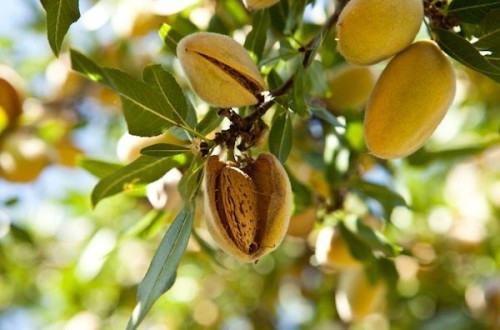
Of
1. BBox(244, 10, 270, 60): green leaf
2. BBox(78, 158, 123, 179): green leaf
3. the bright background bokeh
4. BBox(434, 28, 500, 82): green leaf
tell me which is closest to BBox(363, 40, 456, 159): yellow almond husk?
BBox(434, 28, 500, 82): green leaf

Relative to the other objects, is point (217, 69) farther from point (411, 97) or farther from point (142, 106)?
point (411, 97)

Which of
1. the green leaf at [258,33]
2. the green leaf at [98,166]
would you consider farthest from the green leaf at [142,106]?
the green leaf at [98,166]

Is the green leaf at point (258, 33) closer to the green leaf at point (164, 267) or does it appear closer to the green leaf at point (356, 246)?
the green leaf at point (164, 267)

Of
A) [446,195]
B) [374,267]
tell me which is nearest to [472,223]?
[446,195]

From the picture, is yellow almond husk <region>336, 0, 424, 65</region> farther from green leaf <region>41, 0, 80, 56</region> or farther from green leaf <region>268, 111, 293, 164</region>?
green leaf <region>41, 0, 80, 56</region>

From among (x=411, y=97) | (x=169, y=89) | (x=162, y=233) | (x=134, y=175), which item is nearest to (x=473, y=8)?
(x=411, y=97)
